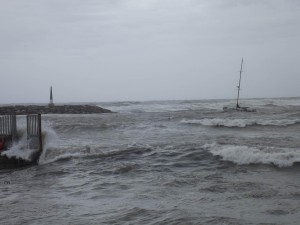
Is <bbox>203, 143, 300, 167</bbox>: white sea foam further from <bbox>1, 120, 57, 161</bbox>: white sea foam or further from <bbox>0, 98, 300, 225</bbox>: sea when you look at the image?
<bbox>1, 120, 57, 161</bbox>: white sea foam

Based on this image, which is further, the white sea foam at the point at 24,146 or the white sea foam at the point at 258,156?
the white sea foam at the point at 24,146

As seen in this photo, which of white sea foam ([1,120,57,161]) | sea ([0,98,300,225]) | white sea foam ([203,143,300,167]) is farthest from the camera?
white sea foam ([1,120,57,161])

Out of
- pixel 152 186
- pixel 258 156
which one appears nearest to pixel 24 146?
pixel 152 186

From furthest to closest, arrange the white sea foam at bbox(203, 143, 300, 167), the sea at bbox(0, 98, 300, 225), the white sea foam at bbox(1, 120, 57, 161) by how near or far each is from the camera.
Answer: the white sea foam at bbox(1, 120, 57, 161)
the white sea foam at bbox(203, 143, 300, 167)
the sea at bbox(0, 98, 300, 225)

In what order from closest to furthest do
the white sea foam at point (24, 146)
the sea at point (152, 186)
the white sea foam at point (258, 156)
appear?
the sea at point (152, 186) → the white sea foam at point (258, 156) → the white sea foam at point (24, 146)

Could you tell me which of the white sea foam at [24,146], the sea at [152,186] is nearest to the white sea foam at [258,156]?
the sea at [152,186]

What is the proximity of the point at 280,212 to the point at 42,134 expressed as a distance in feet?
32.0

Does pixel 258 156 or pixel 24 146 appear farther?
pixel 24 146

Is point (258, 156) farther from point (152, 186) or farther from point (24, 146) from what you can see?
point (24, 146)

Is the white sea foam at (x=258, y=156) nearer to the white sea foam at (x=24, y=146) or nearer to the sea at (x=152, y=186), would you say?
the sea at (x=152, y=186)

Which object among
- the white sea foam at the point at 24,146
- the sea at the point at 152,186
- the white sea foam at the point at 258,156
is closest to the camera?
the sea at the point at 152,186

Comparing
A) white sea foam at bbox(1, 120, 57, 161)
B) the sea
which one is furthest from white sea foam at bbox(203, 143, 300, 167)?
white sea foam at bbox(1, 120, 57, 161)

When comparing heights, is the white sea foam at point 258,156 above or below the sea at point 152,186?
above

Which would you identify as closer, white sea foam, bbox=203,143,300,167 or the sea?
the sea
